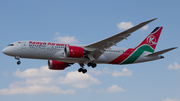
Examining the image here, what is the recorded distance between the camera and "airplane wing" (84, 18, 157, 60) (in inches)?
1161

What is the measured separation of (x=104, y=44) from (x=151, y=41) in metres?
9.94

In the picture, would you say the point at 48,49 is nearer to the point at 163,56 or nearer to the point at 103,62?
the point at 103,62

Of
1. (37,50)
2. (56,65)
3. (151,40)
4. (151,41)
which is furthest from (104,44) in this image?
(151,40)

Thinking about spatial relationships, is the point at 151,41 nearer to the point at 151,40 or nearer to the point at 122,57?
the point at 151,40

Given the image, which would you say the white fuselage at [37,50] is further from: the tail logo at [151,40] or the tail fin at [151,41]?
the tail logo at [151,40]

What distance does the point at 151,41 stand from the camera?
39000 mm

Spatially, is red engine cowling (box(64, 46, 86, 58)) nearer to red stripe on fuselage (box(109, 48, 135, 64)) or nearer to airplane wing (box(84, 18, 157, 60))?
airplane wing (box(84, 18, 157, 60))

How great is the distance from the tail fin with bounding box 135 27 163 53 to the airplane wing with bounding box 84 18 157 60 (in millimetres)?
7017

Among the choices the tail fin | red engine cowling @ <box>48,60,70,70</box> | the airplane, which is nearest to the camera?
the airplane

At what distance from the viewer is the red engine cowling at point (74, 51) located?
31.2 m

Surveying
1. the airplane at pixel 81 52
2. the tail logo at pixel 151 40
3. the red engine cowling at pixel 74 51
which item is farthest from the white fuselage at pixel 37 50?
the tail logo at pixel 151 40

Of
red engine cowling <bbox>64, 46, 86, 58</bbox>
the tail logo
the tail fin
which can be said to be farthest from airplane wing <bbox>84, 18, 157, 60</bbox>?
the tail logo

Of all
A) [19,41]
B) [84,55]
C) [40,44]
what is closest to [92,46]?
[84,55]

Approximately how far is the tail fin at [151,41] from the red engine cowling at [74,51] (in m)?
9.55
